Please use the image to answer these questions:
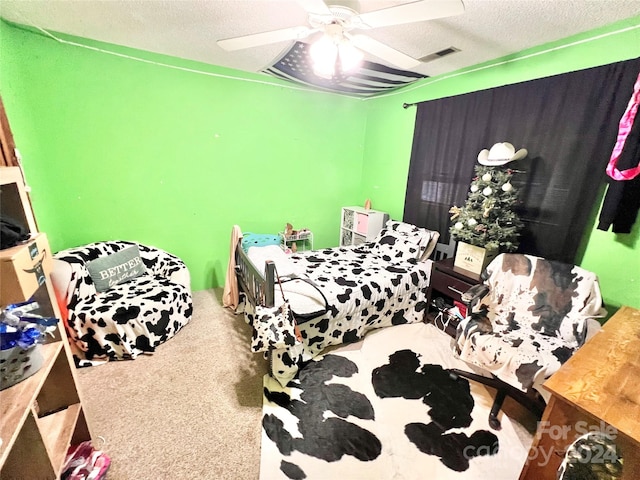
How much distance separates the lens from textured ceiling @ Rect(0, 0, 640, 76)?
1.57 metres

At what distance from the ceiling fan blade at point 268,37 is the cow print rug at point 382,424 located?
2209mm

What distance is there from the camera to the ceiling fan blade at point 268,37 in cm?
143

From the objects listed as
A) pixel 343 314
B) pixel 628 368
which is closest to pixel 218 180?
pixel 343 314

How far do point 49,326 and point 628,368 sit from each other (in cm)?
241

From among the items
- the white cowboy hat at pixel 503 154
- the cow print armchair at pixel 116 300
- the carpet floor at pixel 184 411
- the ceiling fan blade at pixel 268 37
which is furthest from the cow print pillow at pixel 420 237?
the cow print armchair at pixel 116 300

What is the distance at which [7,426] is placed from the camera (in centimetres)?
78

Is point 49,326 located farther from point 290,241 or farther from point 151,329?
point 290,241

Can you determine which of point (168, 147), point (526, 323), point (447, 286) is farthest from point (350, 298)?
point (168, 147)

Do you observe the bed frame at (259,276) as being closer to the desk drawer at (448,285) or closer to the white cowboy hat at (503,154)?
the desk drawer at (448,285)

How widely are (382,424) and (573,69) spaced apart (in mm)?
2768

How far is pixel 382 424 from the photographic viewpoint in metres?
1.66

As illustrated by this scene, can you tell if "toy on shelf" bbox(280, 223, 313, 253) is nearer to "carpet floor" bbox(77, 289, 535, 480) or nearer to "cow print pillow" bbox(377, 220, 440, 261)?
"cow print pillow" bbox(377, 220, 440, 261)

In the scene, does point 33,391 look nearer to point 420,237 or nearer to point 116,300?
point 116,300

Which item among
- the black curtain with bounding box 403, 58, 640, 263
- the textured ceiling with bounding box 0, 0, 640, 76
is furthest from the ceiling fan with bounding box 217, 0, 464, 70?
the black curtain with bounding box 403, 58, 640, 263
